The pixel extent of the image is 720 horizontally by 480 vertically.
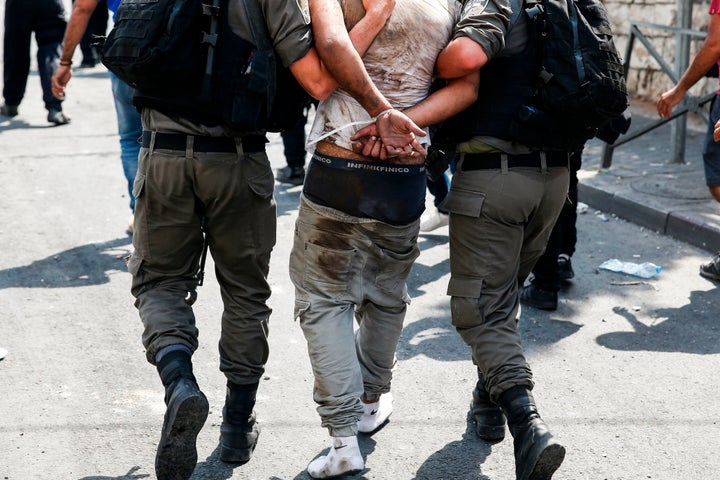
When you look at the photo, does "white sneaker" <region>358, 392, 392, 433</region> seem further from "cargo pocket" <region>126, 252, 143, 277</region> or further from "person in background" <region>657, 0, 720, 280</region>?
"person in background" <region>657, 0, 720, 280</region>

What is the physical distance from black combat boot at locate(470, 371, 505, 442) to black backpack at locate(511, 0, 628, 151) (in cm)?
100

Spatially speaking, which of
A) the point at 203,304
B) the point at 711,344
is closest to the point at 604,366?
the point at 711,344

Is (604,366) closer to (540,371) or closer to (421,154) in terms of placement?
(540,371)

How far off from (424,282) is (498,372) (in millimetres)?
2265

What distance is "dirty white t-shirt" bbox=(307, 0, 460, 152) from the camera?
3.21 metres

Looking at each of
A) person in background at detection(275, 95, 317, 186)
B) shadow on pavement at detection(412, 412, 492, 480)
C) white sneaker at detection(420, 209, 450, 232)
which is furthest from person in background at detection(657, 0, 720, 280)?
person in background at detection(275, 95, 317, 186)

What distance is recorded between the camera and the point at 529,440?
10.4ft

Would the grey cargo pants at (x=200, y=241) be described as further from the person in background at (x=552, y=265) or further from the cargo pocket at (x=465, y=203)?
the person in background at (x=552, y=265)

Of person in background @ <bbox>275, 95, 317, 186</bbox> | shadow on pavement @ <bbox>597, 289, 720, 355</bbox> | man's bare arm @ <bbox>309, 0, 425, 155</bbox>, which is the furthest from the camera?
person in background @ <bbox>275, 95, 317, 186</bbox>

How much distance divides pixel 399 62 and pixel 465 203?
549 millimetres

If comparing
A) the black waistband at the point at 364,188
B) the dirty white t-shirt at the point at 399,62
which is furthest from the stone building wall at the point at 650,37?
the black waistband at the point at 364,188

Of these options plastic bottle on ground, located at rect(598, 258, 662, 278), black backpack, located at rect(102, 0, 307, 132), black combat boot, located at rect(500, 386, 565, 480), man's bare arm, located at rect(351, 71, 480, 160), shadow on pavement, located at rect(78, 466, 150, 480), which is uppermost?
black backpack, located at rect(102, 0, 307, 132)

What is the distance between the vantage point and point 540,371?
4395 millimetres

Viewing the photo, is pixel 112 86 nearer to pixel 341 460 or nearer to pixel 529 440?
pixel 341 460
